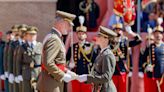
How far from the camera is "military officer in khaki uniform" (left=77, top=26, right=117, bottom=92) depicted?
6.11m

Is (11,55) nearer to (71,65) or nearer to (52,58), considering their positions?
(71,65)

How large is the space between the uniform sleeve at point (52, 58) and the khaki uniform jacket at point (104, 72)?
0.35 meters

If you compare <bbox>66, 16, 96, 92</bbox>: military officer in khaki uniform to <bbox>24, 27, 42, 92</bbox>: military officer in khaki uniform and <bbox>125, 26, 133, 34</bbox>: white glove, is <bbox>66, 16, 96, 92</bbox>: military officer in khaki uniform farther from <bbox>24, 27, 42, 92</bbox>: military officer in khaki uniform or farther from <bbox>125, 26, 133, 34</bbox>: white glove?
<bbox>24, 27, 42, 92</bbox>: military officer in khaki uniform

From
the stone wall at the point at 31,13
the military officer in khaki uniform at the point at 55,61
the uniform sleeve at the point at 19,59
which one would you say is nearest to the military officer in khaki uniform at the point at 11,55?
the uniform sleeve at the point at 19,59

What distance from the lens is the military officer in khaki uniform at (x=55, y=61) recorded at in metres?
6.23

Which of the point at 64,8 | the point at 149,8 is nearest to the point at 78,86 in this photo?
the point at 149,8

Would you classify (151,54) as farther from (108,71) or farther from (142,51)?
(108,71)

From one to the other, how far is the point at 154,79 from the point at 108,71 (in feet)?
11.8

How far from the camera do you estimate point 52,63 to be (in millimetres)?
6215

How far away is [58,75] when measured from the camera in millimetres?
6242

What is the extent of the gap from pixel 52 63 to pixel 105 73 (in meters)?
0.60

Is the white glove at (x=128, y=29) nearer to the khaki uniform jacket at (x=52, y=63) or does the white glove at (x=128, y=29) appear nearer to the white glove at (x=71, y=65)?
the white glove at (x=71, y=65)

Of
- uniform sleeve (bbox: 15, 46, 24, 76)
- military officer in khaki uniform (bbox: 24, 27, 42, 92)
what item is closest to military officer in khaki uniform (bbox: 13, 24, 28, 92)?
uniform sleeve (bbox: 15, 46, 24, 76)

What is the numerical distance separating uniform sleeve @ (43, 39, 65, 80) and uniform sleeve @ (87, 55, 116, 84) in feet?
1.15
